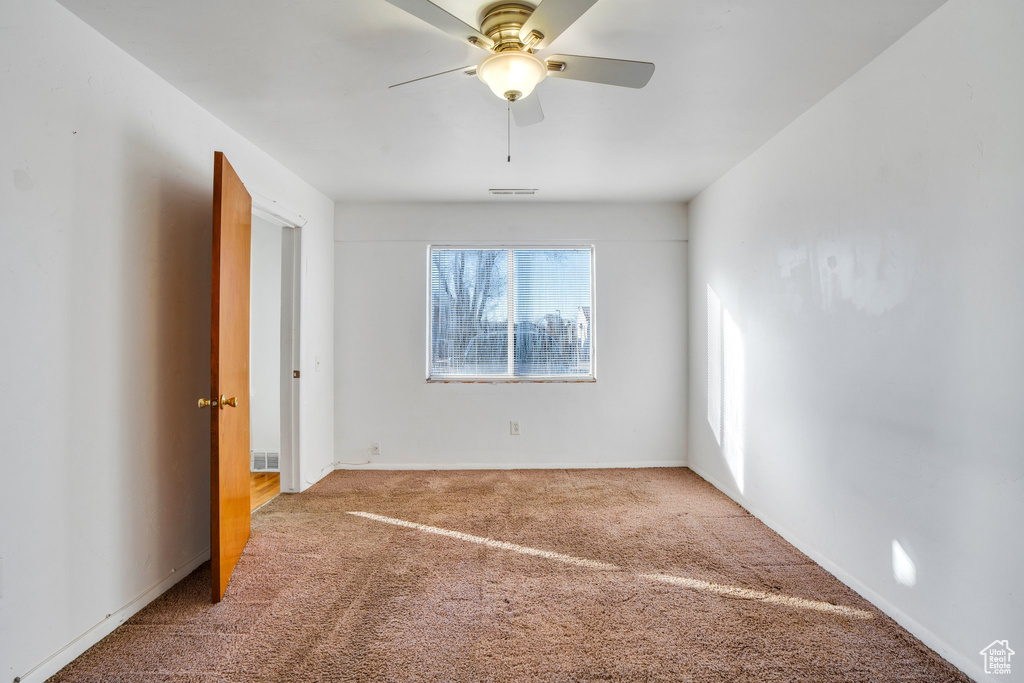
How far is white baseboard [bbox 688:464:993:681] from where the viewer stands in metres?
1.73

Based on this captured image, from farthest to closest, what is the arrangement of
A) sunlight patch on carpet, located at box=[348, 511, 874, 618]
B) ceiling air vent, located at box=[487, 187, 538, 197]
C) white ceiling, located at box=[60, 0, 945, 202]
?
ceiling air vent, located at box=[487, 187, 538, 197] < sunlight patch on carpet, located at box=[348, 511, 874, 618] < white ceiling, located at box=[60, 0, 945, 202]

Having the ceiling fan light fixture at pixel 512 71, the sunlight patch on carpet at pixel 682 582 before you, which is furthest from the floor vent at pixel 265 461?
the ceiling fan light fixture at pixel 512 71

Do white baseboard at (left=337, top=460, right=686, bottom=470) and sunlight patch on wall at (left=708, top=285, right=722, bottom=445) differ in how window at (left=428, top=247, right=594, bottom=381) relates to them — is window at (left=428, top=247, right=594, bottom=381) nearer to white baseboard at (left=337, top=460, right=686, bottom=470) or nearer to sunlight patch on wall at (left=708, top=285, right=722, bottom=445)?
white baseboard at (left=337, top=460, right=686, bottom=470)

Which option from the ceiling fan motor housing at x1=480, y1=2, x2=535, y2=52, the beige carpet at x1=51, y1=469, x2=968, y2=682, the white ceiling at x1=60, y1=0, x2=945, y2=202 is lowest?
the beige carpet at x1=51, y1=469, x2=968, y2=682

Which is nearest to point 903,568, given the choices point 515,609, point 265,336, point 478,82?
point 515,609

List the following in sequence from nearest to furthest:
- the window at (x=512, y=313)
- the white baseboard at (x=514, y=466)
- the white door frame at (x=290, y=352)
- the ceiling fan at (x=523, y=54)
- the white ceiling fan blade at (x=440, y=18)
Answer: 1. the white ceiling fan blade at (x=440, y=18)
2. the ceiling fan at (x=523, y=54)
3. the white door frame at (x=290, y=352)
4. the white baseboard at (x=514, y=466)
5. the window at (x=512, y=313)

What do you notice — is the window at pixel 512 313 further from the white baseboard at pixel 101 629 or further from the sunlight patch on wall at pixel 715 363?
the white baseboard at pixel 101 629

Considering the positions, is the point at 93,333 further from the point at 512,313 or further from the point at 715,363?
the point at 715,363

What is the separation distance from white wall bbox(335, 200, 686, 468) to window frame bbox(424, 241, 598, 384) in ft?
0.14

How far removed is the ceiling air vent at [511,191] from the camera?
13.1 feet

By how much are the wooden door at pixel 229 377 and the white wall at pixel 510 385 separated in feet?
5.25

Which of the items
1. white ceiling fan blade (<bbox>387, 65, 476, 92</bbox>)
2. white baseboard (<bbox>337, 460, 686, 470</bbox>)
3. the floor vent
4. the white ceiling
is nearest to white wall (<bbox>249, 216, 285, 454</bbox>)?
the floor vent

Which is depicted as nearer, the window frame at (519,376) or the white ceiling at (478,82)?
the white ceiling at (478,82)

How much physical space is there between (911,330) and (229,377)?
2974 millimetres
